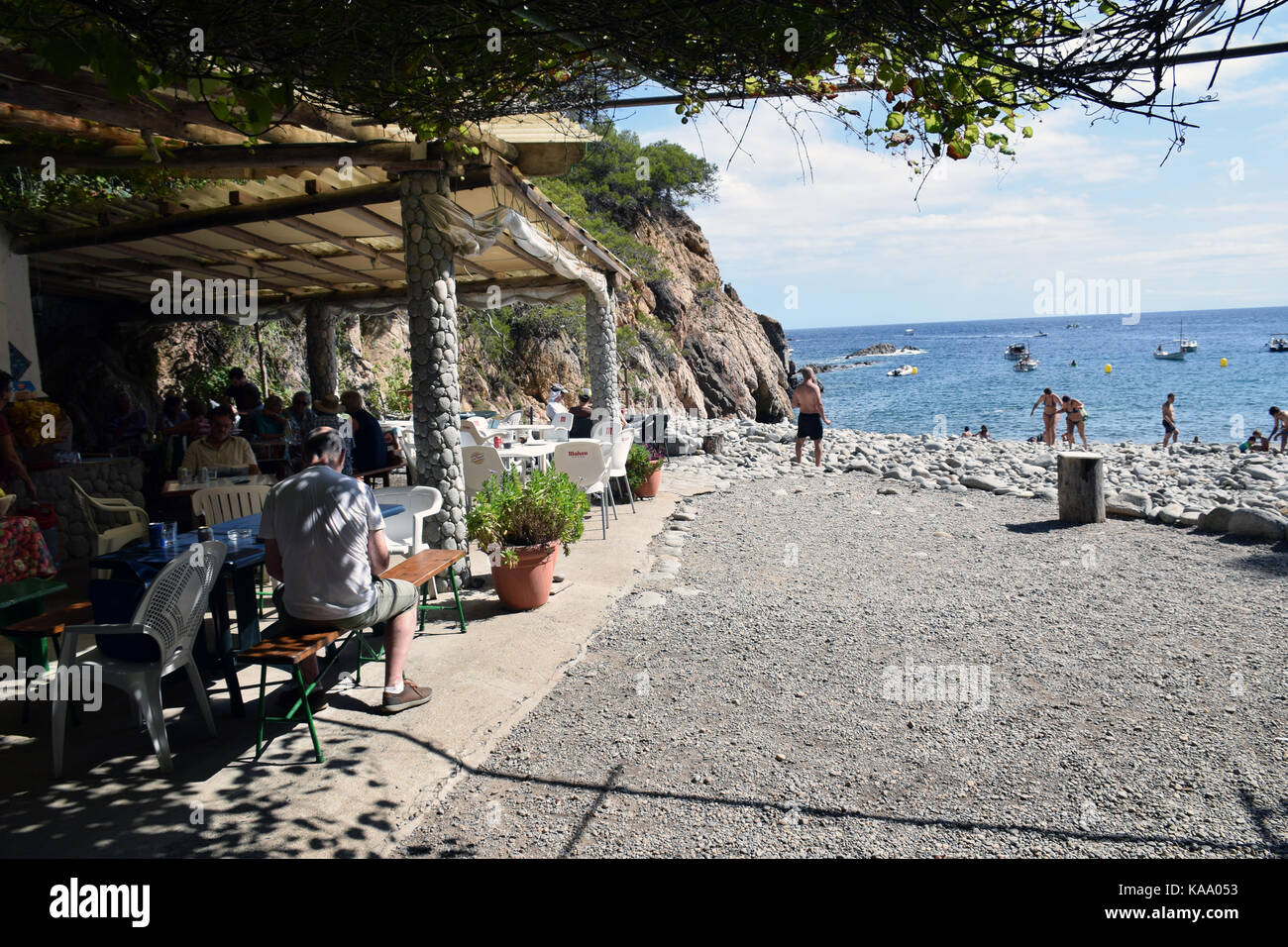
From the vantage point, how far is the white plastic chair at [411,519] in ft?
18.7

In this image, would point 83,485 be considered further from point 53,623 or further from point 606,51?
point 606,51

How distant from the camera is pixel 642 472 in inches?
411

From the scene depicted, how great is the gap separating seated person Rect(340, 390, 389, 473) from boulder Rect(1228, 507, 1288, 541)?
8.84 m

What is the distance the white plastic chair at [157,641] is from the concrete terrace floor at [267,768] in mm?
196

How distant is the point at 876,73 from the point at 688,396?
25.3m

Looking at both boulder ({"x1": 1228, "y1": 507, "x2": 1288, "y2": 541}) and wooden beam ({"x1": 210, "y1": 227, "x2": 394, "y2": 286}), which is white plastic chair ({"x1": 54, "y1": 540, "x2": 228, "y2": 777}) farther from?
boulder ({"x1": 1228, "y1": 507, "x2": 1288, "y2": 541})

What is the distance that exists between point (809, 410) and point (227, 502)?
32.4 ft

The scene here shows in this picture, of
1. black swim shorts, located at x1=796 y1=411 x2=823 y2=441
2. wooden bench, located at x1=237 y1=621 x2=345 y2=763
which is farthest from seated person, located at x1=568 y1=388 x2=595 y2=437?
wooden bench, located at x1=237 y1=621 x2=345 y2=763

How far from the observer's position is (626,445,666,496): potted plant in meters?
10.4

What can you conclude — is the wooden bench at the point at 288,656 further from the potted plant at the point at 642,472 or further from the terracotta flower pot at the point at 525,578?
the potted plant at the point at 642,472

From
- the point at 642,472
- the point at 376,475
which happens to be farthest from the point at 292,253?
the point at 642,472

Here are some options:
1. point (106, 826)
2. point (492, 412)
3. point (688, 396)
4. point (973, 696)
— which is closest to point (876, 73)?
point (973, 696)

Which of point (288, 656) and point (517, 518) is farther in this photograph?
point (517, 518)

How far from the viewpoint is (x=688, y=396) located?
28703mm
